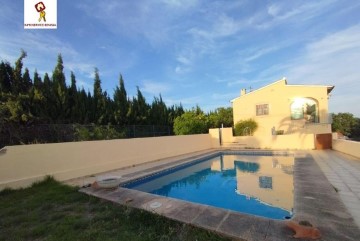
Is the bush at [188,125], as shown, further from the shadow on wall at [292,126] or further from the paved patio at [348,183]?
the paved patio at [348,183]

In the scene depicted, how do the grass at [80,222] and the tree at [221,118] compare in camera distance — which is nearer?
the grass at [80,222]

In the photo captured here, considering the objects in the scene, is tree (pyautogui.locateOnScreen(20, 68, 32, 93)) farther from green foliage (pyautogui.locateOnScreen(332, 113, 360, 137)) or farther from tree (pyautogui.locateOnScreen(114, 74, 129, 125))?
green foliage (pyautogui.locateOnScreen(332, 113, 360, 137))

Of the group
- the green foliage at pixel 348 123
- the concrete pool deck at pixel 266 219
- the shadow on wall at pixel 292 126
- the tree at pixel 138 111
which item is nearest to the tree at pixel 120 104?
the tree at pixel 138 111

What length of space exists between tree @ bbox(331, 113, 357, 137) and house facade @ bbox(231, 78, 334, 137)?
13.7 metres

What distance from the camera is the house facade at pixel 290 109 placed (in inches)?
802

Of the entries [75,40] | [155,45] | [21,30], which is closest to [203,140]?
[155,45]

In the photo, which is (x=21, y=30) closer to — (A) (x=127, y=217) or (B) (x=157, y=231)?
(A) (x=127, y=217)

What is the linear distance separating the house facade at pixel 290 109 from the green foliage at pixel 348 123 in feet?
49.2

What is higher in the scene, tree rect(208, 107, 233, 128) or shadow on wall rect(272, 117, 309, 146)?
tree rect(208, 107, 233, 128)

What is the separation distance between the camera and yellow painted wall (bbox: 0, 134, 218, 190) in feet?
22.1

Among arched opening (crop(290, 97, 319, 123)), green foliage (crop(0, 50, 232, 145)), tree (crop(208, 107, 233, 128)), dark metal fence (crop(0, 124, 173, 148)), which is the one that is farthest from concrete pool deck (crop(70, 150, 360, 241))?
tree (crop(208, 107, 233, 128))

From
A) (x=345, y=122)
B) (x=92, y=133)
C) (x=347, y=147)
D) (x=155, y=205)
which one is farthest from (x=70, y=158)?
(x=345, y=122)

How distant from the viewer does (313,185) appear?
19.7ft

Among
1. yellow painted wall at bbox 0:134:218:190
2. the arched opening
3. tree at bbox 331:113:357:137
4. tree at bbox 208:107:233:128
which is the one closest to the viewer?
yellow painted wall at bbox 0:134:218:190
